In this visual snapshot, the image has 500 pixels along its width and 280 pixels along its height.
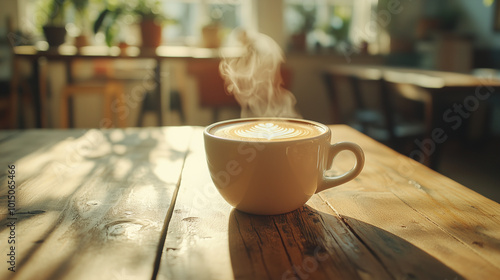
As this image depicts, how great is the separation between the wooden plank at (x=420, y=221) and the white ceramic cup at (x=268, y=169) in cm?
8

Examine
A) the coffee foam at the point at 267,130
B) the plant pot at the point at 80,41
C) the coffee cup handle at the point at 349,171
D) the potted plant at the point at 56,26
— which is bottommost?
the coffee cup handle at the point at 349,171

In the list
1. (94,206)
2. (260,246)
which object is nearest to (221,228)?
(260,246)

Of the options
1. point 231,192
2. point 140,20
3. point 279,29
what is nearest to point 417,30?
point 279,29

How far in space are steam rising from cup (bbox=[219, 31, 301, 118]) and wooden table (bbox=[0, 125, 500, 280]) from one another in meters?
0.22

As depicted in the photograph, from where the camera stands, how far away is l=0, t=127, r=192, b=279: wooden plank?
40 centimetres

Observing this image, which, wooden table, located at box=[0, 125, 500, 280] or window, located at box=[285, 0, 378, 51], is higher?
window, located at box=[285, 0, 378, 51]

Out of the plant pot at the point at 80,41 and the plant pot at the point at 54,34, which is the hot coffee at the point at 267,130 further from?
the plant pot at the point at 80,41

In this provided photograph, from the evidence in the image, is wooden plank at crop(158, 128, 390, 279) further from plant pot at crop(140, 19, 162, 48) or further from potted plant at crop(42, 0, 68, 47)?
potted plant at crop(42, 0, 68, 47)

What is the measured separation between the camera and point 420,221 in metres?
0.51

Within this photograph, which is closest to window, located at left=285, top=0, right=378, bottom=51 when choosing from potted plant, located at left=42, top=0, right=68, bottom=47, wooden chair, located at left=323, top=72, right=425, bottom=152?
wooden chair, located at left=323, top=72, right=425, bottom=152

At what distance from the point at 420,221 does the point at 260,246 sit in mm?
220

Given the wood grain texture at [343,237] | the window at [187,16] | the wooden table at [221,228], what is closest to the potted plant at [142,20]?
the window at [187,16]

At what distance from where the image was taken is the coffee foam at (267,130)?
0.54 meters

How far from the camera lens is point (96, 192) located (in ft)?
2.02
